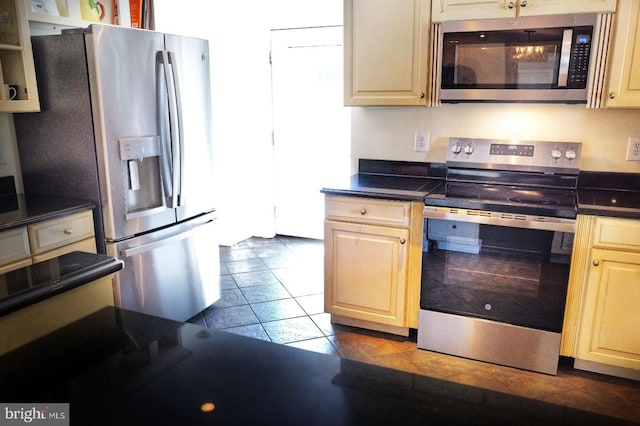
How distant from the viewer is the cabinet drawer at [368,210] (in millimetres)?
2711

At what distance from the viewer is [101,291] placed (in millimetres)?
1211

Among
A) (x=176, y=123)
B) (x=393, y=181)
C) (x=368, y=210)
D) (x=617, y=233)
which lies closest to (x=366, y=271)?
(x=368, y=210)

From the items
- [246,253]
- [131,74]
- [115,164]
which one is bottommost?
[246,253]

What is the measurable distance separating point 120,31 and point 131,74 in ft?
0.69

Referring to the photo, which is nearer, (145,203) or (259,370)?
(259,370)

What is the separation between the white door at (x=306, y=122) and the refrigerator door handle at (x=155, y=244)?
1.62 metres

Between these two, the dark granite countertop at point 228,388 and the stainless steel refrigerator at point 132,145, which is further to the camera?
the stainless steel refrigerator at point 132,145

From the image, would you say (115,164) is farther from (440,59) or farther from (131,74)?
(440,59)

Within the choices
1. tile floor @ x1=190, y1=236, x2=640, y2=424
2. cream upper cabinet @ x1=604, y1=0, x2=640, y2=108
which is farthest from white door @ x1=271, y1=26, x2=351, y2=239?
cream upper cabinet @ x1=604, y1=0, x2=640, y2=108

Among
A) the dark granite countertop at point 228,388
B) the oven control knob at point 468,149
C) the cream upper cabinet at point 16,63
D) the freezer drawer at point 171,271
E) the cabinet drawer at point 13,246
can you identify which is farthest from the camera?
the oven control knob at point 468,149

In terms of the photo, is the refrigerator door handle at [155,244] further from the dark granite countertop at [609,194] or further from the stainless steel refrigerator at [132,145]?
the dark granite countertop at [609,194]

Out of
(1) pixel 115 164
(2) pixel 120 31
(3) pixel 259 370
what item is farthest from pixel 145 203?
(3) pixel 259 370

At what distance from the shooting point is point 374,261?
2.84 m

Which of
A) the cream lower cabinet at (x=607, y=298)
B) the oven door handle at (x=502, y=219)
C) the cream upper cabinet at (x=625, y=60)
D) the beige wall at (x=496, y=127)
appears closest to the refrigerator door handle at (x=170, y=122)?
the beige wall at (x=496, y=127)
